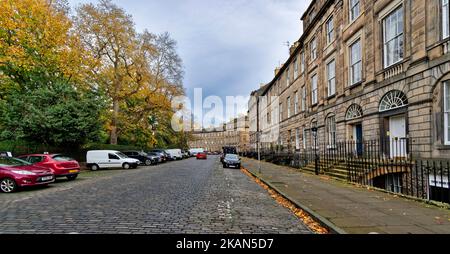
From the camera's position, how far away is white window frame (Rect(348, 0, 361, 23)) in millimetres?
17673

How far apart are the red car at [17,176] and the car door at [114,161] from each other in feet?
43.2

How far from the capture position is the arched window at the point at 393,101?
1308 centimetres

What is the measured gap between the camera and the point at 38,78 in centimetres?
2364

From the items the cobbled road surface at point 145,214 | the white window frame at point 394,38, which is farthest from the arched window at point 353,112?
the cobbled road surface at point 145,214

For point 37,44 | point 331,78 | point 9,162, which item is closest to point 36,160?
point 9,162

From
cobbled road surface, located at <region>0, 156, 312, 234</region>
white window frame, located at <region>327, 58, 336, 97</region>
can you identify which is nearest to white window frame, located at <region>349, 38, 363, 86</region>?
white window frame, located at <region>327, 58, 336, 97</region>

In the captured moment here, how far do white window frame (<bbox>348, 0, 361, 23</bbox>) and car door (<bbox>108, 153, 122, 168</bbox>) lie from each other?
22182 mm

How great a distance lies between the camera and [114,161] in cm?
2464

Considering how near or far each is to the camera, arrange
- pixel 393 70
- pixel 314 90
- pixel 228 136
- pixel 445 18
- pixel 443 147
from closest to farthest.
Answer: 1. pixel 443 147
2. pixel 445 18
3. pixel 393 70
4. pixel 314 90
5. pixel 228 136

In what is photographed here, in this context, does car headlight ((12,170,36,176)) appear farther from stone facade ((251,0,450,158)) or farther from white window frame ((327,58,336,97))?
white window frame ((327,58,336,97))

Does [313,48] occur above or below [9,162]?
above

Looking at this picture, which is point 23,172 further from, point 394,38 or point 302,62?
point 302,62

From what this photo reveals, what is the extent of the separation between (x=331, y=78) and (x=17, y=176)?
21.2 m
